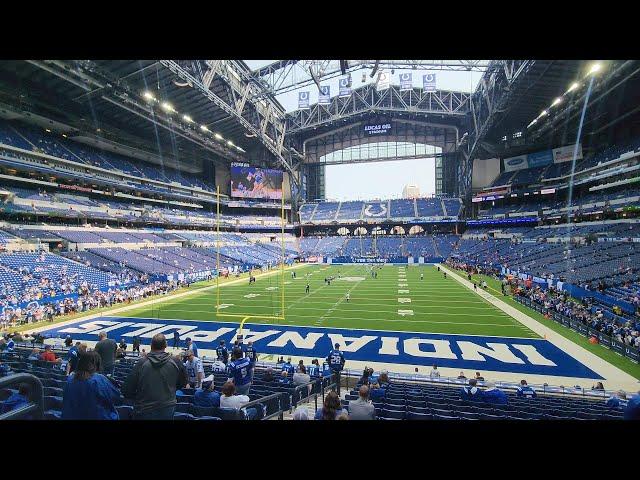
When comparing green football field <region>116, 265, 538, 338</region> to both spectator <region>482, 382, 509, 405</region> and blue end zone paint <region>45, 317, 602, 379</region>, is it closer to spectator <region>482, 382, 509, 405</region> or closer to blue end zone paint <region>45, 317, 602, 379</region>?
blue end zone paint <region>45, 317, 602, 379</region>

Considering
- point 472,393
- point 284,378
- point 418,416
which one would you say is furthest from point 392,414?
point 284,378

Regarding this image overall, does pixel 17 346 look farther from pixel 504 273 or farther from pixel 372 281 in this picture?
pixel 504 273

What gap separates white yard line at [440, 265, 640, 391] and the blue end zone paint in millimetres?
344

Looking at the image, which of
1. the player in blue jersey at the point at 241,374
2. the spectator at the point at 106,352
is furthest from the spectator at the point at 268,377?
the spectator at the point at 106,352

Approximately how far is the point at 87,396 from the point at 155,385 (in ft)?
1.81

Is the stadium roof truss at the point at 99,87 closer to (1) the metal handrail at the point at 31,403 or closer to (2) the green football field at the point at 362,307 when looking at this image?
(2) the green football field at the point at 362,307

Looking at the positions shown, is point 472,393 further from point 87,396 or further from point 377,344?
point 377,344

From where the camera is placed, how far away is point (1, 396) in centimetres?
449

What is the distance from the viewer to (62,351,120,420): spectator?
280 centimetres

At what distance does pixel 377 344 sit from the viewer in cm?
1467

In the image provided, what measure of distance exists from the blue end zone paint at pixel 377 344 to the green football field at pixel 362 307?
1.12 m

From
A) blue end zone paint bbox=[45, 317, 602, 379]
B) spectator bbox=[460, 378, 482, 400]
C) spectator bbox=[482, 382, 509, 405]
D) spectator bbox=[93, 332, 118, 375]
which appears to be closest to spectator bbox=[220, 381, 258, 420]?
spectator bbox=[93, 332, 118, 375]
